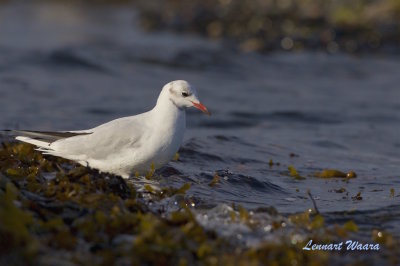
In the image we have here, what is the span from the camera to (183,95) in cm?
622

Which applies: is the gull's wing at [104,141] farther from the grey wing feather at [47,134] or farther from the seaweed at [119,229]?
the seaweed at [119,229]

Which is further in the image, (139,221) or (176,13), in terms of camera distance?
(176,13)

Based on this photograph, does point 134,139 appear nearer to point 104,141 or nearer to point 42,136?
point 104,141

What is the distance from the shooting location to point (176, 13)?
20078 millimetres

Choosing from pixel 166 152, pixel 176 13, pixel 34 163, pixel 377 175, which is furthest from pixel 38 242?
pixel 176 13

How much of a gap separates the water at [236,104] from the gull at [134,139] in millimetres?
469

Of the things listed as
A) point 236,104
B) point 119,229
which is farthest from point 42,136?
point 236,104

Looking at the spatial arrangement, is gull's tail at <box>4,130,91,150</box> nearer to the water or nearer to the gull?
the gull

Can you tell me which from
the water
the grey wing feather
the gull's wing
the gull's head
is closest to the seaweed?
the water

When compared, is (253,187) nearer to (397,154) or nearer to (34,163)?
(34,163)

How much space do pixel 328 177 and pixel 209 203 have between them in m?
2.00

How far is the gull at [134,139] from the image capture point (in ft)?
19.7

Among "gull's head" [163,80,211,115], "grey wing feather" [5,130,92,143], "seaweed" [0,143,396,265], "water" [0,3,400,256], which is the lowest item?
"water" [0,3,400,256]

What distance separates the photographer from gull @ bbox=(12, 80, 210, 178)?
6.01 m
